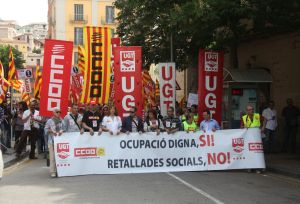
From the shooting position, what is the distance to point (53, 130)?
46.7ft

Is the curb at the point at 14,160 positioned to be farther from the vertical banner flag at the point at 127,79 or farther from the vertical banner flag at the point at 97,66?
the vertical banner flag at the point at 127,79

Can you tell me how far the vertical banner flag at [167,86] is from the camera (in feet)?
66.0

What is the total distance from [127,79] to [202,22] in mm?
3125

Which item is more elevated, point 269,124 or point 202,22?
point 202,22

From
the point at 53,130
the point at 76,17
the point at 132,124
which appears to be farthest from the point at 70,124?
the point at 76,17

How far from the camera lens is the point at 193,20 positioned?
15.9 metres

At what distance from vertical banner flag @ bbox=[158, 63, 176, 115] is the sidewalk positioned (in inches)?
158

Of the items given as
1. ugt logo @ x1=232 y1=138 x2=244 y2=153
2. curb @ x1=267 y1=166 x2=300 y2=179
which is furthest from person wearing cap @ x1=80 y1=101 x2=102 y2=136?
curb @ x1=267 y1=166 x2=300 y2=179

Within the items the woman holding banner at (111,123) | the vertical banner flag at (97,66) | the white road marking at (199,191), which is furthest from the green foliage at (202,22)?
the white road marking at (199,191)

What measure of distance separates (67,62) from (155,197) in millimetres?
6618

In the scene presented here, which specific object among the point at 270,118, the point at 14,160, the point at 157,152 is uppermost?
the point at 270,118

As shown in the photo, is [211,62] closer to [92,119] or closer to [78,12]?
[92,119]

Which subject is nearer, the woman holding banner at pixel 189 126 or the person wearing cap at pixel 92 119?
the woman holding banner at pixel 189 126

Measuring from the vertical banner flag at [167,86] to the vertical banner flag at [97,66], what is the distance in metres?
2.69
